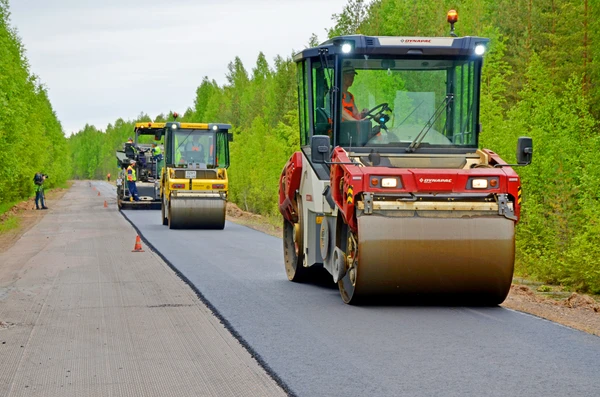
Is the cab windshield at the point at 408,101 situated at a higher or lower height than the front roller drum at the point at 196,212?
higher

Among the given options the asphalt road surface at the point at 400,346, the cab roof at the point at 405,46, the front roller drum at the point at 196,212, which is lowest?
the front roller drum at the point at 196,212

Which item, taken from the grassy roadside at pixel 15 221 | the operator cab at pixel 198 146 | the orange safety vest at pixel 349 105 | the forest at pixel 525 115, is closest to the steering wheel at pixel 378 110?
the orange safety vest at pixel 349 105

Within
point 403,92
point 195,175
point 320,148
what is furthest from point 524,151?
point 195,175

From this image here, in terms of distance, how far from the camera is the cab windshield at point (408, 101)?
389 inches

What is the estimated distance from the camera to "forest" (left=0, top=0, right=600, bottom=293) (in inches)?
674

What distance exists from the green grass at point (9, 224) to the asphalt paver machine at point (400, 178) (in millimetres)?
17501

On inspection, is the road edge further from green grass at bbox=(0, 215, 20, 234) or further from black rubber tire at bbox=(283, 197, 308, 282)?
green grass at bbox=(0, 215, 20, 234)

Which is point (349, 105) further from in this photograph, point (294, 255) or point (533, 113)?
point (533, 113)

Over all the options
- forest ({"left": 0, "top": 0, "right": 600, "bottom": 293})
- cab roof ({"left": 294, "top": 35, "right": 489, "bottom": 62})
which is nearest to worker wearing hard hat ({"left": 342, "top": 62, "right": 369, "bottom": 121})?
cab roof ({"left": 294, "top": 35, "right": 489, "bottom": 62})

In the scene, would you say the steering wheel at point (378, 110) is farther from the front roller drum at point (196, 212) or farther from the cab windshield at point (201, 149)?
the cab windshield at point (201, 149)

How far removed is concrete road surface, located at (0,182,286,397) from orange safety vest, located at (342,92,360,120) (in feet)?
9.10

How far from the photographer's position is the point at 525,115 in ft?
84.4

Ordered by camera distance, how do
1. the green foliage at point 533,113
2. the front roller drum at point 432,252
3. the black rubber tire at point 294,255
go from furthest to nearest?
the green foliage at point 533,113 < the black rubber tire at point 294,255 < the front roller drum at point 432,252

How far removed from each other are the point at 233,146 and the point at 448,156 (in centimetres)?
5318
